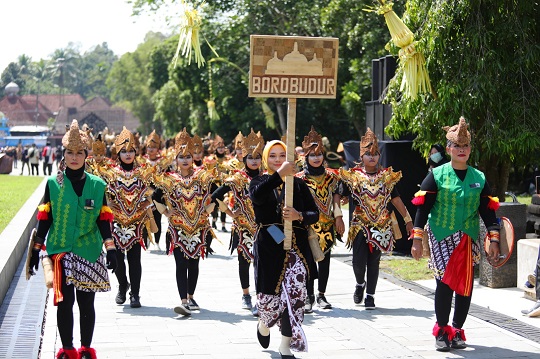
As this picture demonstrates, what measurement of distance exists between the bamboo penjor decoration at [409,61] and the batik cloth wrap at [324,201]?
2941 mm

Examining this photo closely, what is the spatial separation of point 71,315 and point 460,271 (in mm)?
3242

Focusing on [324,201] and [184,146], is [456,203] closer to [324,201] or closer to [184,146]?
[324,201]

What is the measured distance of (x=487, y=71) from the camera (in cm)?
1245

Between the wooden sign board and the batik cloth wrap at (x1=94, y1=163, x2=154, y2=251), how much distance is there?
336 centimetres

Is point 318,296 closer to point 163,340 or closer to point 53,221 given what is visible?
point 163,340

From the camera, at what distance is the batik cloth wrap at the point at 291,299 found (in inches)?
299

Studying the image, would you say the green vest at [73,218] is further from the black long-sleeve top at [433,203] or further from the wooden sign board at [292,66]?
the black long-sleeve top at [433,203]

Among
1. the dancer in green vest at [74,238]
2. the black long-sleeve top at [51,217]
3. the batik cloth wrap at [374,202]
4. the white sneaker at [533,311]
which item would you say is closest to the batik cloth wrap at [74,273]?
the dancer in green vest at [74,238]

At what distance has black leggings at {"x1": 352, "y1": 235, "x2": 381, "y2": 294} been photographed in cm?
1030

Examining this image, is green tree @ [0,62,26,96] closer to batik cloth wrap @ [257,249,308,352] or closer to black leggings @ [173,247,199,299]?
black leggings @ [173,247,199,299]

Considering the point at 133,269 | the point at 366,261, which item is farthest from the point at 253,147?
the point at 133,269

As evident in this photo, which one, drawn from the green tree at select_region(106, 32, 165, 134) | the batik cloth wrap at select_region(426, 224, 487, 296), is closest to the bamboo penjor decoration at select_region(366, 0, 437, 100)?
the batik cloth wrap at select_region(426, 224, 487, 296)

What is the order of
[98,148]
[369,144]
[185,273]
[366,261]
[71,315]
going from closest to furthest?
1. [71,315]
2. [185,273]
3. [369,144]
4. [366,261]
5. [98,148]

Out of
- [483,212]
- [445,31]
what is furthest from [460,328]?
[445,31]
